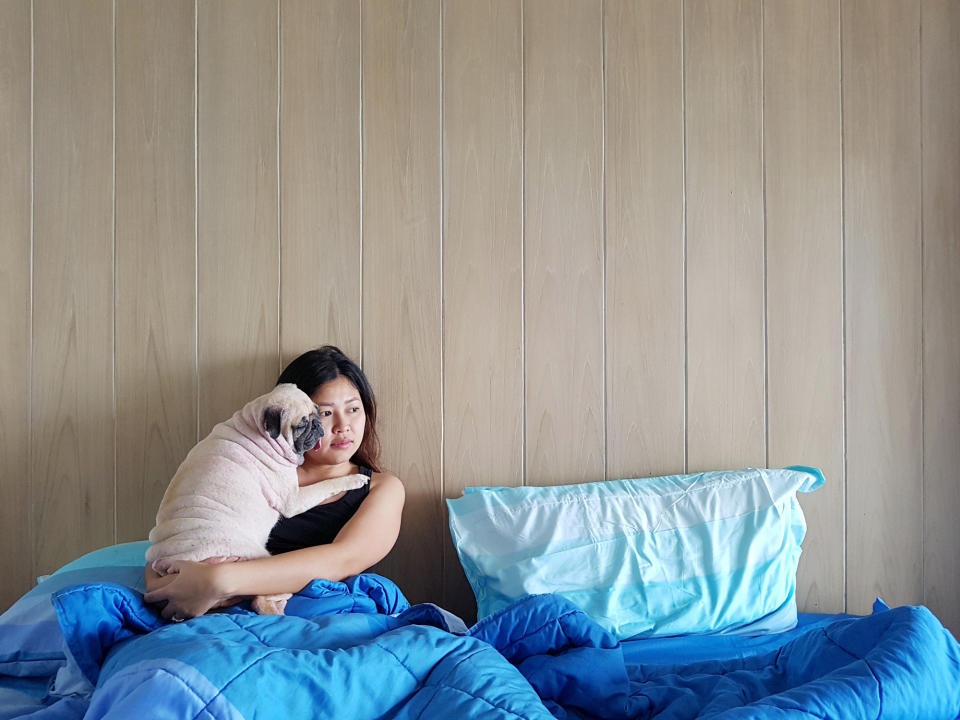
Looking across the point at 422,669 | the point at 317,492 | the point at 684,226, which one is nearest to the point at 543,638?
the point at 422,669

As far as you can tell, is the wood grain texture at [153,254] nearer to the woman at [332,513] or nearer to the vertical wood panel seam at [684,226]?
the woman at [332,513]

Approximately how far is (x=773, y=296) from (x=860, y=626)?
2.96 ft

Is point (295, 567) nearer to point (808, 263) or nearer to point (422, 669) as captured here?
point (422, 669)

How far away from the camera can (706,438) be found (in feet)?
5.62

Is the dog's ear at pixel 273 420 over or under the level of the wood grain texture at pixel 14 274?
under

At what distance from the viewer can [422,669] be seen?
0.94 m

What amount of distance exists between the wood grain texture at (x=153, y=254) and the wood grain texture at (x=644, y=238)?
971mm

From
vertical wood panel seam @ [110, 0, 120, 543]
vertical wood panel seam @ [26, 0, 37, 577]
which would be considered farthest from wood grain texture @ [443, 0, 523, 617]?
vertical wood panel seam @ [26, 0, 37, 577]

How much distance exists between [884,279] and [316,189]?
53.5 inches

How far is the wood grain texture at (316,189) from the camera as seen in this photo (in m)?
1.66

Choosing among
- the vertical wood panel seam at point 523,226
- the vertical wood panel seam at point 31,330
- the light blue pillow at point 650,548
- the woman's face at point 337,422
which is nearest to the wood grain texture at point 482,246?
the vertical wood panel seam at point 523,226

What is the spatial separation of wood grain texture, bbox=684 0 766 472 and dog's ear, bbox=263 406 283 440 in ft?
3.11

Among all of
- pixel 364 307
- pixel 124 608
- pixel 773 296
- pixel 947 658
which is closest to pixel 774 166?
pixel 773 296

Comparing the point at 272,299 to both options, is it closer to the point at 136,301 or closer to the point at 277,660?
the point at 136,301
